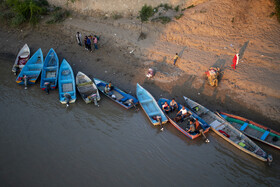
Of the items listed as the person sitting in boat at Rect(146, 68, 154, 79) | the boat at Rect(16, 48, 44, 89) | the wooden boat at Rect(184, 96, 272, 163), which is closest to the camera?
the wooden boat at Rect(184, 96, 272, 163)

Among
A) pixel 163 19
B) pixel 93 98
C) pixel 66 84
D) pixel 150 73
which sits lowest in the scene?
pixel 93 98

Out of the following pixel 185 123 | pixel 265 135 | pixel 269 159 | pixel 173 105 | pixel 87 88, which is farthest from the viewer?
pixel 87 88

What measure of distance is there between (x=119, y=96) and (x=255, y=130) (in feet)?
26.7

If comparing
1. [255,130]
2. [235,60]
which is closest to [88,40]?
[235,60]

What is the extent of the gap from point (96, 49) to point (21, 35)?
25.3 ft

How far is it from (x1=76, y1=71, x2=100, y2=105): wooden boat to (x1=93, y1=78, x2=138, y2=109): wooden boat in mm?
367

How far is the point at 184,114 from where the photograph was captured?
1198 cm

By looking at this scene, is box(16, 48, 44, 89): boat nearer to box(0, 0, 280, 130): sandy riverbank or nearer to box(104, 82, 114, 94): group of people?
box(0, 0, 280, 130): sandy riverbank

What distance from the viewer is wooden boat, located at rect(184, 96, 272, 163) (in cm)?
1013

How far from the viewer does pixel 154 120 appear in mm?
11727

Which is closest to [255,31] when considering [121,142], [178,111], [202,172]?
[178,111]

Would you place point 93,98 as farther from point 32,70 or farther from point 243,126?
point 243,126

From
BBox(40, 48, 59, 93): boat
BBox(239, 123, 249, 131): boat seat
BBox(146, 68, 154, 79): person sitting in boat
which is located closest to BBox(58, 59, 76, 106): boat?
BBox(40, 48, 59, 93): boat

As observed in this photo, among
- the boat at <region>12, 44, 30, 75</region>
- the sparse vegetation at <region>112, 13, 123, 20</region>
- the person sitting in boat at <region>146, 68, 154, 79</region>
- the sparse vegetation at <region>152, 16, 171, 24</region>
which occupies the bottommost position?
the boat at <region>12, 44, 30, 75</region>
